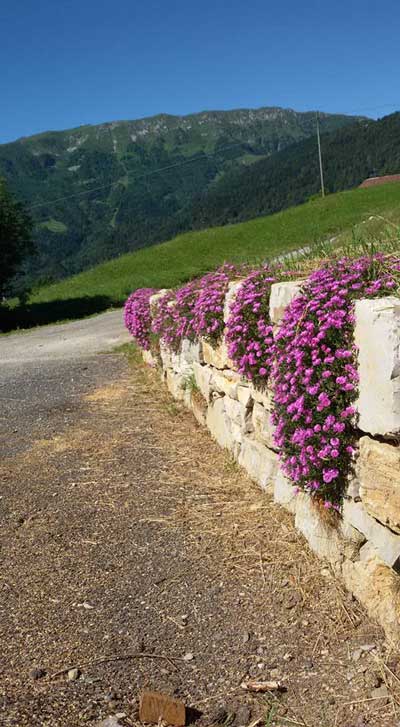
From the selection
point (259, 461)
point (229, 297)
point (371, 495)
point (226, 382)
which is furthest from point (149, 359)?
point (371, 495)

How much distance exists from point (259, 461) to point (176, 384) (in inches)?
124

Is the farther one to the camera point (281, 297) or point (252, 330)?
point (252, 330)

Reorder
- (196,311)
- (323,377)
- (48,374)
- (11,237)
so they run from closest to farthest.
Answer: (323,377), (196,311), (48,374), (11,237)

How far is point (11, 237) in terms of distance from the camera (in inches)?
915

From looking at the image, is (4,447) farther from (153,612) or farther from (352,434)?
(352,434)

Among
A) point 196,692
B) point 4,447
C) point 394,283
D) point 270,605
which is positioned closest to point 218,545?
point 270,605

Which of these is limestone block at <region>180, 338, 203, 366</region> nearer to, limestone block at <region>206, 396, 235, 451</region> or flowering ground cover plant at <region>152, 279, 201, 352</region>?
flowering ground cover plant at <region>152, 279, 201, 352</region>

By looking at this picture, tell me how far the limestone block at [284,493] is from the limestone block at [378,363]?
114 centimetres

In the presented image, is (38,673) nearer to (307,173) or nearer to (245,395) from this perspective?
(245,395)

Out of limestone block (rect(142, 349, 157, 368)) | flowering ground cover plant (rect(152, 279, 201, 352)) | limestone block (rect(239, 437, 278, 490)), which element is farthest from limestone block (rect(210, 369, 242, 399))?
limestone block (rect(142, 349, 157, 368))

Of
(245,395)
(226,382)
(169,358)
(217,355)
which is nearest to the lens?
(245,395)

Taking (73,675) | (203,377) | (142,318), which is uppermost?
(142,318)

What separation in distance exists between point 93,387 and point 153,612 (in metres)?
6.05

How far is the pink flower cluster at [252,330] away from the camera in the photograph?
4.39 m
